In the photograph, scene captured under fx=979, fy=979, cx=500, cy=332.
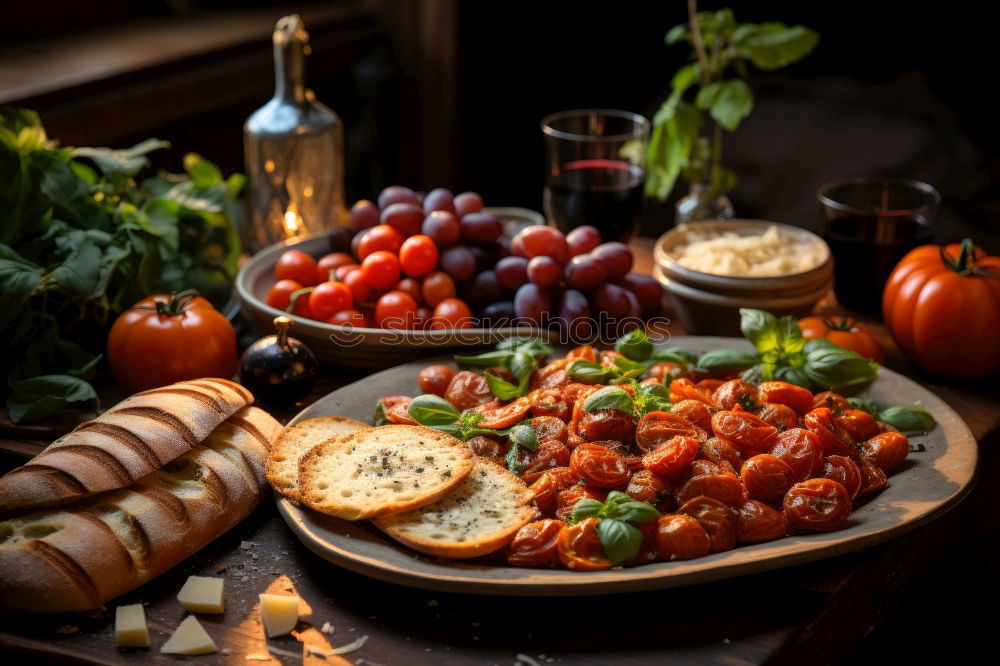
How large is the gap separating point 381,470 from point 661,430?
433 millimetres

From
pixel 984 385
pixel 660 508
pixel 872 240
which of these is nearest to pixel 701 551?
pixel 660 508

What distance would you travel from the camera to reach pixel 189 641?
1219 mm

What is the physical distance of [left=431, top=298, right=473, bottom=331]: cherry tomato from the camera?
Answer: 79.0 inches

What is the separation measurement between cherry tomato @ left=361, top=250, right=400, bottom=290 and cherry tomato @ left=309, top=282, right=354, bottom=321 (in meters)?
0.06

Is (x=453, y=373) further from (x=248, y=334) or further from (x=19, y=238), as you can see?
(x=19, y=238)

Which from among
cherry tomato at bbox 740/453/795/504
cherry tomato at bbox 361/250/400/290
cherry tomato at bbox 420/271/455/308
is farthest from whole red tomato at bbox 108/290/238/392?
cherry tomato at bbox 740/453/795/504

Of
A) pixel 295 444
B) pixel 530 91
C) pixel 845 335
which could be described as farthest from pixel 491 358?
pixel 530 91

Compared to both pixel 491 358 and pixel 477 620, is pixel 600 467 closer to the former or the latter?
pixel 477 620

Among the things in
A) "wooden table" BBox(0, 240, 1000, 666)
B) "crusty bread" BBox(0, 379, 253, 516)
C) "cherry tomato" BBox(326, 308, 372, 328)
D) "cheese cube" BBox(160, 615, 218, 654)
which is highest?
"crusty bread" BBox(0, 379, 253, 516)

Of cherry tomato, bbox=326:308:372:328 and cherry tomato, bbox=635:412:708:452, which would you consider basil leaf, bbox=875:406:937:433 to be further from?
cherry tomato, bbox=326:308:372:328

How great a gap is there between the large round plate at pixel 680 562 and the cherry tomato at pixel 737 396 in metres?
0.25

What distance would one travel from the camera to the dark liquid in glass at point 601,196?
2334 millimetres

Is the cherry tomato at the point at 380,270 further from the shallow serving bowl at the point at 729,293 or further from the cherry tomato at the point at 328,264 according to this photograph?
the shallow serving bowl at the point at 729,293

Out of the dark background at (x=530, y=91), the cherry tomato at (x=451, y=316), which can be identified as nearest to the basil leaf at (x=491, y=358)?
the cherry tomato at (x=451, y=316)
